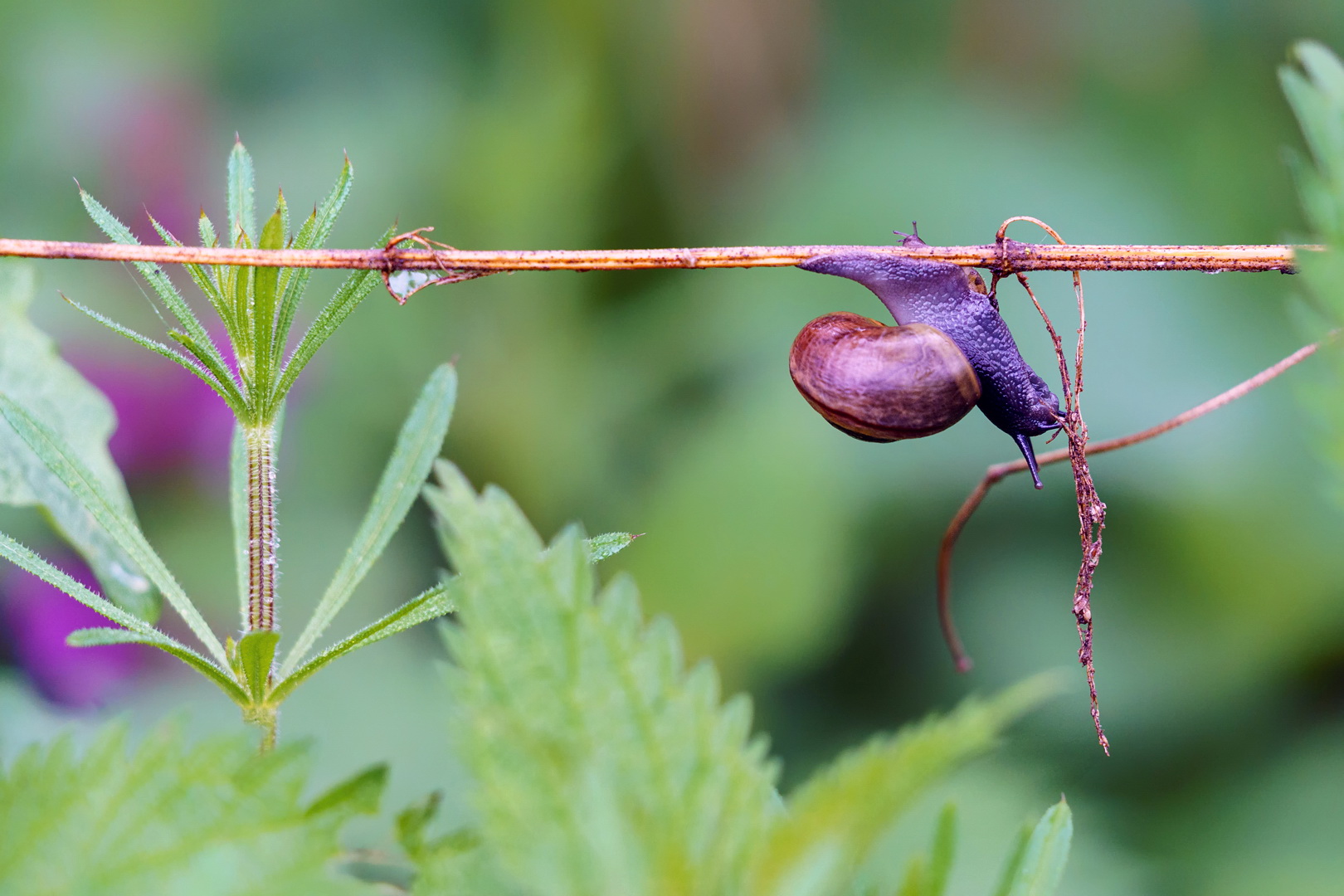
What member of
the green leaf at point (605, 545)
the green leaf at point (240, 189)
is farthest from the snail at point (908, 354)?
the green leaf at point (240, 189)

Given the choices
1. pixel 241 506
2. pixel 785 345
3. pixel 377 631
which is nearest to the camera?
pixel 377 631

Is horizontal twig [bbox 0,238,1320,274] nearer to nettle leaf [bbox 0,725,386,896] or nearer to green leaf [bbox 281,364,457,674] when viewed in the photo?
green leaf [bbox 281,364,457,674]

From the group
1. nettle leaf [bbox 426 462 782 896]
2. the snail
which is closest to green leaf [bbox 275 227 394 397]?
nettle leaf [bbox 426 462 782 896]

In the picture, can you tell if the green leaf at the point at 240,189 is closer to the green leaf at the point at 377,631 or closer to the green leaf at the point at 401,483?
the green leaf at the point at 401,483

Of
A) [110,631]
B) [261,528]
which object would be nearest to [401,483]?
[261,528]

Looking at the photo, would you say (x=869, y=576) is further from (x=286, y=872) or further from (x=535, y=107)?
(x=286, y=872)

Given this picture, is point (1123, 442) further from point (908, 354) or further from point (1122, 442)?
point (908, 354)

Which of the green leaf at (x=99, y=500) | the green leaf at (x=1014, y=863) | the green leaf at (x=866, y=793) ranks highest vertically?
the green leaf at (x=99, y=500)
